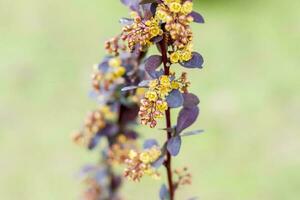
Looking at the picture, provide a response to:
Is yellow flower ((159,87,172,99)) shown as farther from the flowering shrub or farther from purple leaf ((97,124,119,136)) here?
purple leaf ((97,124,119,136))

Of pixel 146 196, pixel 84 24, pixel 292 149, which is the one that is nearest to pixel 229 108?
pixel 292 149

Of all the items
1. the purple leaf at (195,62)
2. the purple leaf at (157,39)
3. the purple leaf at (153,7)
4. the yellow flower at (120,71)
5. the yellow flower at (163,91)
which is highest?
the purple leaf at (153,7)

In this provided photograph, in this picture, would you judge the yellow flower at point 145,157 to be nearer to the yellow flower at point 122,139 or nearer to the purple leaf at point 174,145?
the purple leaf at point 174,145

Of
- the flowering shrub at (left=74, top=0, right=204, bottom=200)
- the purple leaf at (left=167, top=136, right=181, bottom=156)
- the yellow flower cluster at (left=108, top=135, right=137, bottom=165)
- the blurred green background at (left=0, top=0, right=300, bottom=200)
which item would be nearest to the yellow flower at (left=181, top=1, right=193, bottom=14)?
the flowering shrub at (left=74, top=0, right=204, bottom=200)

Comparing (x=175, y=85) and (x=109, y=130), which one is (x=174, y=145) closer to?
(x=175, y=85)

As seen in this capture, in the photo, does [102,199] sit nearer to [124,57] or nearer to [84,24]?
[124,57]

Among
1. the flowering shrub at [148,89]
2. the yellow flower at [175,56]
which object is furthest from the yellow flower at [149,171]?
the yellow flower at [175,56]
